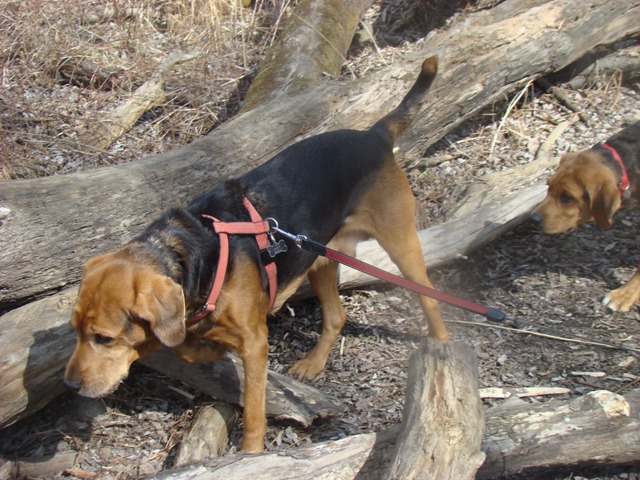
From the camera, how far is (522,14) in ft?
21.0

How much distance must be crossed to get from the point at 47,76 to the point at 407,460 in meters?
6.02

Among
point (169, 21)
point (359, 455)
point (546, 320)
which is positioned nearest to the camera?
point (359, 455)

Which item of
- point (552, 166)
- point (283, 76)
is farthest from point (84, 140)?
point (552, 166)

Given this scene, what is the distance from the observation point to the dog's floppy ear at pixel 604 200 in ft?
16.1

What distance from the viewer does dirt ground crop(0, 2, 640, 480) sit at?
3.67m

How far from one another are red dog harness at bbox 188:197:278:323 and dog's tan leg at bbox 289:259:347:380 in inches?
30.1

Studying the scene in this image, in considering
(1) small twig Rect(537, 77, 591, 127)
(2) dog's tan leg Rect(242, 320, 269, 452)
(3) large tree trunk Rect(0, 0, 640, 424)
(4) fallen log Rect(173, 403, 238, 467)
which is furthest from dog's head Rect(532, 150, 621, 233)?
(4) fallen log Rect(173, 403, 238, 467)

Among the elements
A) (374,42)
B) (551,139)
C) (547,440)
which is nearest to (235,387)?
(547,440)

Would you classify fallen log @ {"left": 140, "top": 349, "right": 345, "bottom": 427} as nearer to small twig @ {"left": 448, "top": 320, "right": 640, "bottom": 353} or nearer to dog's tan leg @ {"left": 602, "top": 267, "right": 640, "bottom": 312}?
small twig @ {"left": 448, "top": 320, "right": 640, "bottom": 353}

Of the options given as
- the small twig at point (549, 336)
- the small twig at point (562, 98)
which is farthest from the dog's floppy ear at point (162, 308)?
the small twig at point (562, 98)

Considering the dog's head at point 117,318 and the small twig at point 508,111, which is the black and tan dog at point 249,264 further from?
the small twig at point 508,111

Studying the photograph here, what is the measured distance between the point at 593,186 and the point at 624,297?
90cm

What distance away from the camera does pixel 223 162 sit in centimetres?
472

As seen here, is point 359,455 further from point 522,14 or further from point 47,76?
point 47,76
